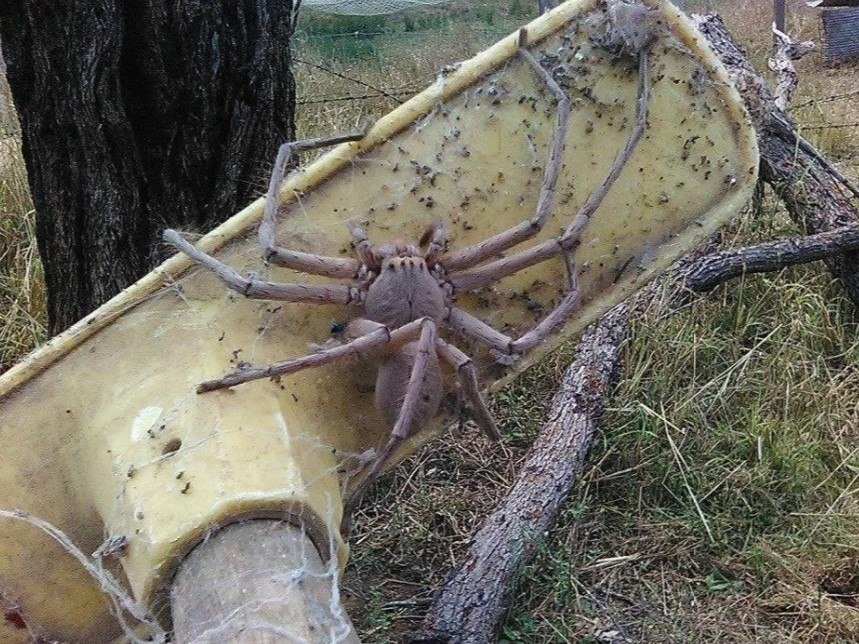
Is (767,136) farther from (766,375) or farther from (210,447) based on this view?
(210,447)

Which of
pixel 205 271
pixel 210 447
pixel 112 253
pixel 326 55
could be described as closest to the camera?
pixel 210 447

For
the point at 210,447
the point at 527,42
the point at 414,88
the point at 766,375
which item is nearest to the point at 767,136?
the point at 766,375

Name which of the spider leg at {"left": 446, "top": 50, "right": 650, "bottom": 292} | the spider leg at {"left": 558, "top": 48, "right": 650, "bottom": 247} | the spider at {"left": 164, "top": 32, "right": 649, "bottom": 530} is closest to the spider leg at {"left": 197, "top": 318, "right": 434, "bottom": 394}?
the spider at {"left": 164, "top": 32, "right": 649, "bottom": 530}

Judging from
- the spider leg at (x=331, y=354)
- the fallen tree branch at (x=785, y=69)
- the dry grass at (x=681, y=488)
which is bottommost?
the dry grass at (x=681, y=488)

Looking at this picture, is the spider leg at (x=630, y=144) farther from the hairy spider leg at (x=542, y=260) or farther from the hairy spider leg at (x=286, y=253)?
the hairy spider leg at (x=286, y=253)

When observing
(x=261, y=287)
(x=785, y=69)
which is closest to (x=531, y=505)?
(x=261, y=287)

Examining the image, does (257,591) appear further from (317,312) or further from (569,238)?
(569,238)

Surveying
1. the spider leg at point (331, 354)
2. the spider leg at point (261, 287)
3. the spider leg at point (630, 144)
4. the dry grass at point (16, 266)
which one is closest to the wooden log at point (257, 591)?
the spider leg at point (331, 354)
